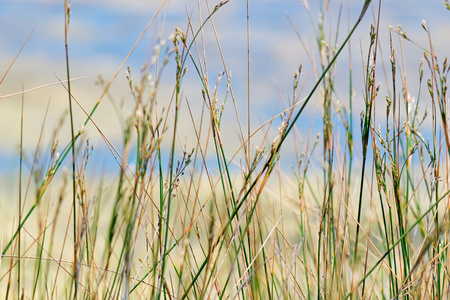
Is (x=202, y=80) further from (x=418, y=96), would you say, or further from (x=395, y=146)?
(x=418, y=96)

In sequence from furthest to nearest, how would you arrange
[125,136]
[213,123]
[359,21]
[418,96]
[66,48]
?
[418,96] → [213,123] → [66,48] → [359,21] → [125,136]

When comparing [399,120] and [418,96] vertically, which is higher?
[418,96]

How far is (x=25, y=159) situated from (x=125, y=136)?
69 centimetres

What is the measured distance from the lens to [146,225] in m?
1.37

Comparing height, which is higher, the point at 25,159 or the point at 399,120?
the point at 399,120

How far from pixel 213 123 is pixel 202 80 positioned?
0.17 m

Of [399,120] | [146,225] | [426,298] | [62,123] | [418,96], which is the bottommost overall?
[426,298]

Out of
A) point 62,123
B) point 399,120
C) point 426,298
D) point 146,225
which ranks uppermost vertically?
point 399,120

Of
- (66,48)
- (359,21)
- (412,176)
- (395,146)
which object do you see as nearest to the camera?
(359,21)

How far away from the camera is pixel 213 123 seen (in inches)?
49.3

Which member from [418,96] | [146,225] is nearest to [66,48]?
[146,225]

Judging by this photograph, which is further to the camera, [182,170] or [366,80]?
[366,80]

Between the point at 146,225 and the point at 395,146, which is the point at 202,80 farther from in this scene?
the point at 395,146

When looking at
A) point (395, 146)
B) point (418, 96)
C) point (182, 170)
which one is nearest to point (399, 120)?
point (395, 146)
